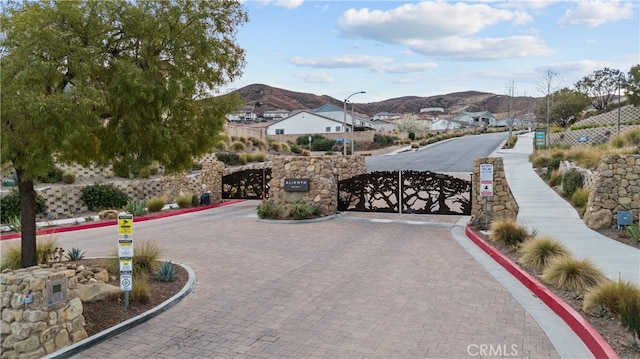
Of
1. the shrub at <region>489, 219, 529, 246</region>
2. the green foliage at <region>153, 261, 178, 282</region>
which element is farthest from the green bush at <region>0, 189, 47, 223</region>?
the shrub at <region>489, 219, 529, 246</region>

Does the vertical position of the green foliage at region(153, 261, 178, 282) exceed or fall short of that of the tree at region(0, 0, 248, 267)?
it falls short

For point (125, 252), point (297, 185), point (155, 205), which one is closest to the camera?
point (125, 252)

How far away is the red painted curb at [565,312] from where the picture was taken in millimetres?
5941

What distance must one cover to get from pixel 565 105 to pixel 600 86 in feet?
38.3

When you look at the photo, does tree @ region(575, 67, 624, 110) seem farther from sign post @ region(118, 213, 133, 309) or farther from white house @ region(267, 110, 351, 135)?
sign post @ region(118, 213, 133, 309)

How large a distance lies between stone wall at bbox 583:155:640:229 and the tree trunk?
14079 mm

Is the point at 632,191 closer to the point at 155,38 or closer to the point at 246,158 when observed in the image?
the point at 155,38

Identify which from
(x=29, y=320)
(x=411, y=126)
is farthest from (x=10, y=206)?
(x=411, y=126)

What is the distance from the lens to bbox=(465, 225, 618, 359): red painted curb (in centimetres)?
594

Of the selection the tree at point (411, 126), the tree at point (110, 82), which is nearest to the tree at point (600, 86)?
the tree at point (411, 126)

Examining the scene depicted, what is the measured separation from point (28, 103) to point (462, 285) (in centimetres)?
776

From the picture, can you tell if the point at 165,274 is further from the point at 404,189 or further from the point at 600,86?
the point at 600,86

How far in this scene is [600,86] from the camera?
7238cm

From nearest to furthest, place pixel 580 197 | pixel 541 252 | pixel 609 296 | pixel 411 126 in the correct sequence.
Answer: pixel 609 296 < pixel 541 252 < pixel 580 197 < pixel 411 126
